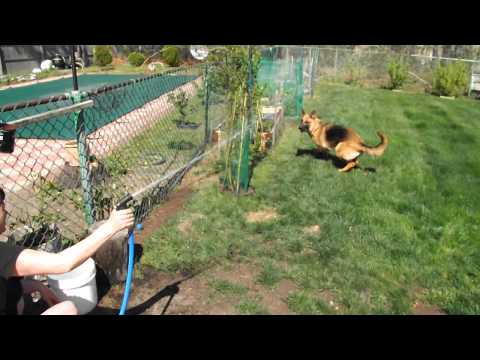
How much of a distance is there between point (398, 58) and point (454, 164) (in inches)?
508

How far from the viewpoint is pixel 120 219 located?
1885 mm

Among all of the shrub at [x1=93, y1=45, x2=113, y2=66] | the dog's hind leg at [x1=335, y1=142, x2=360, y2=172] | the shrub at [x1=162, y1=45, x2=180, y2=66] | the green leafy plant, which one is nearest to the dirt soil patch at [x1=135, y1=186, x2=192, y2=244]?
the dog's hind leg at [x1=335, y1=142, x2=360, y2=172]

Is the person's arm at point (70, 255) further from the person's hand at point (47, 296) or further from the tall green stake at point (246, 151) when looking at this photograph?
→ the tall green stake at point (246, 151)

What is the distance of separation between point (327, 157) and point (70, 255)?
588cm

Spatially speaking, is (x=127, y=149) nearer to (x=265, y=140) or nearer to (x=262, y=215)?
(x=265, y=140)

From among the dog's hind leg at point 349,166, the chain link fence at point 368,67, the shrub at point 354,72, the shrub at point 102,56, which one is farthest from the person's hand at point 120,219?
the shrub at point 102,56

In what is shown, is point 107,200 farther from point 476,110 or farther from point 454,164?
point 476,110

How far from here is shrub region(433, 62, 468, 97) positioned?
15.5 m

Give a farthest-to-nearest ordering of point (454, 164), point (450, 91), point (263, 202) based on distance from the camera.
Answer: point (450, 91)
point (454, 164)
point (263, 202)

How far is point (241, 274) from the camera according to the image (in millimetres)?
3561

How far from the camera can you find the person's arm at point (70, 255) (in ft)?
5.95

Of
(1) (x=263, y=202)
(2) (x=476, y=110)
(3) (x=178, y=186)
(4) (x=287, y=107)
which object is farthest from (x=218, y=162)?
(2) (x=476, y=110)

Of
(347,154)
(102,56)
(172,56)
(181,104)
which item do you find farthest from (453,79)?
(102,56)

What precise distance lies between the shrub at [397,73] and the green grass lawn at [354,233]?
415 inches
